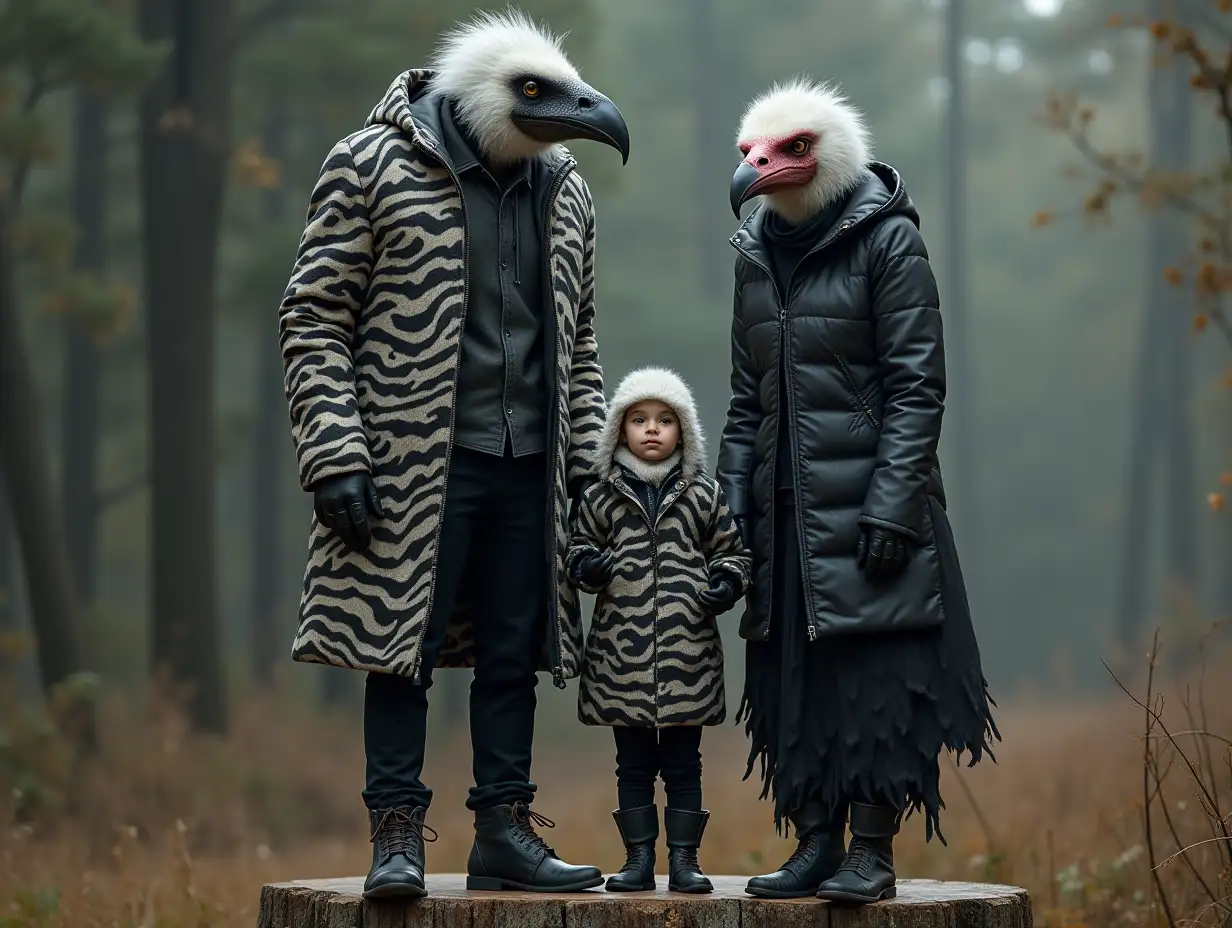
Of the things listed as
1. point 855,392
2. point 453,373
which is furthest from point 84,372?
point 855,392

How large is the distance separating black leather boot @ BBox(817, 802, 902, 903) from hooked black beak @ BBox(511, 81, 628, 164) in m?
2.08

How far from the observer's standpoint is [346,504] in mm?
4656

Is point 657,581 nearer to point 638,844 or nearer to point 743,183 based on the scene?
point 638,844

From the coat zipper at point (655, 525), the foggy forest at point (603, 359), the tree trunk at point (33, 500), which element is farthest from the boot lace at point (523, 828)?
the tree trunk at point (33, 500)

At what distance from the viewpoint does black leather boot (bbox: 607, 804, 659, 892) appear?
4.83 m

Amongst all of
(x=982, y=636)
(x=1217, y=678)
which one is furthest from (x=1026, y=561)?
(x=1217, y=678)

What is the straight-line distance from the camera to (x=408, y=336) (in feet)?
16.0

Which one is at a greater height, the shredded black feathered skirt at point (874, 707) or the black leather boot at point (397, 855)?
the shredded black feathered skirt at point (874, 707)

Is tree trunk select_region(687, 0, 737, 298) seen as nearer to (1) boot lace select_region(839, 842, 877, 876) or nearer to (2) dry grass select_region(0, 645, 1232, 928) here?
(2) dry grass select_region(0, 645, 1232, 928)

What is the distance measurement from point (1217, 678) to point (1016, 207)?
93.6 feet

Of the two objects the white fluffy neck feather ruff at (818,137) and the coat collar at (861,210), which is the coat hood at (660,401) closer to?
the coat collar at (861,210)

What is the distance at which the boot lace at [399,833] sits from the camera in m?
4.68

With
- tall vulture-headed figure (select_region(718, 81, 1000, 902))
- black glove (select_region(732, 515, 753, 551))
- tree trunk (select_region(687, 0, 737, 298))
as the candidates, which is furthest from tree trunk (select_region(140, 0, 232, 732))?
tree trunk (select_region(687, 0, 737, 298))

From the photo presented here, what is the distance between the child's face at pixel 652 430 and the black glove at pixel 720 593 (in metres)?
0.43
